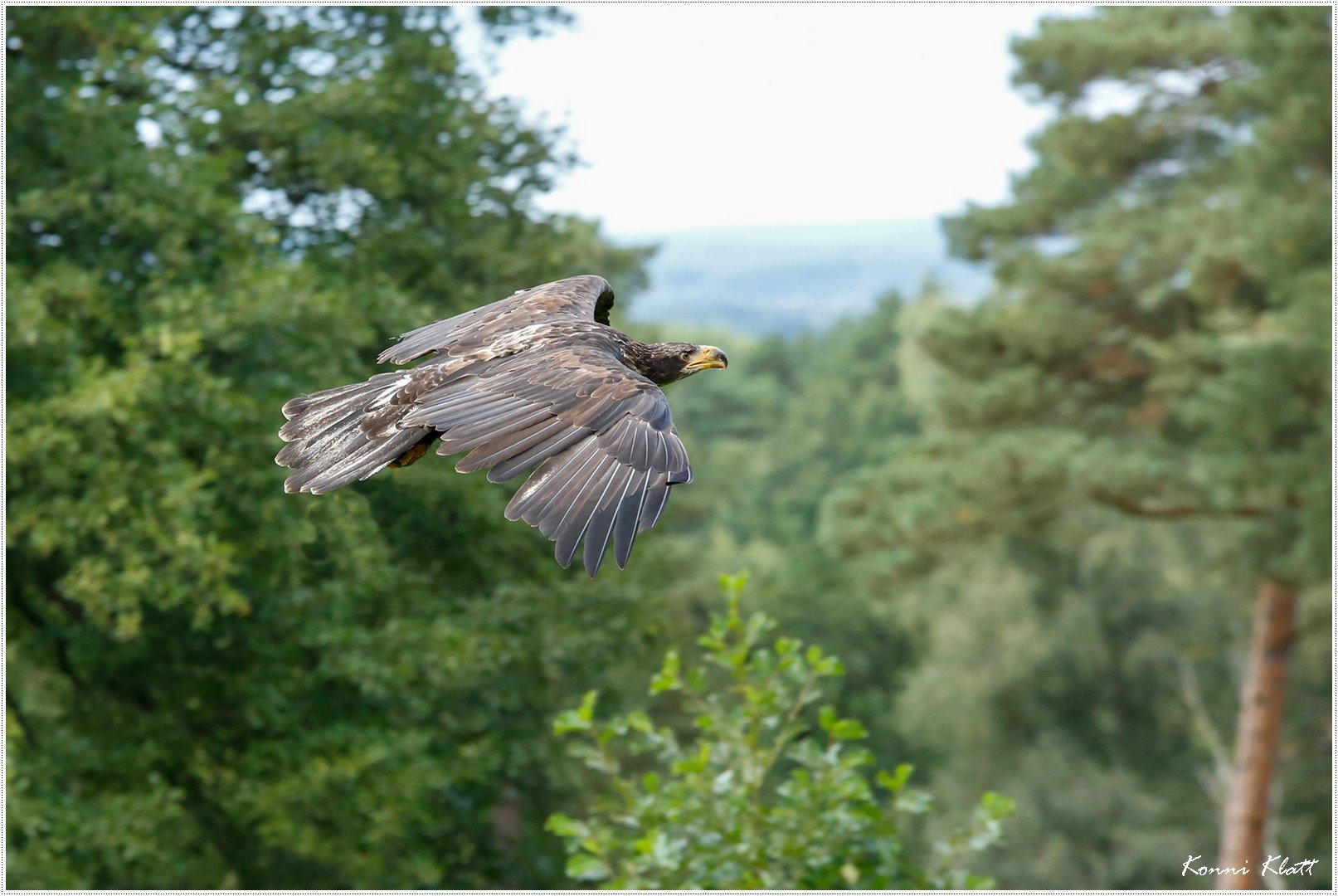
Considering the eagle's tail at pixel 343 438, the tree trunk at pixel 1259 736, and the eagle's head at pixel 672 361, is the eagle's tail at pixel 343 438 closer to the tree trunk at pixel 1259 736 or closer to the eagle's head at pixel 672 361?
the eagle's head at pixel 672 361

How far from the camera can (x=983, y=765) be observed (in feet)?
76.9

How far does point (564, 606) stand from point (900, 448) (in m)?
8.49

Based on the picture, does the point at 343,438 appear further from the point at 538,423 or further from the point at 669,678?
the point at 669,678

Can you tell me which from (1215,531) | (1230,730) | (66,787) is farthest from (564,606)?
(1230,730)

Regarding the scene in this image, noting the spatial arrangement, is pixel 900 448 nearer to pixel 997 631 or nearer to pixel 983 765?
pixel 997 631

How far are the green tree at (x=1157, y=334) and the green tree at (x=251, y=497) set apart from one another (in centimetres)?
641

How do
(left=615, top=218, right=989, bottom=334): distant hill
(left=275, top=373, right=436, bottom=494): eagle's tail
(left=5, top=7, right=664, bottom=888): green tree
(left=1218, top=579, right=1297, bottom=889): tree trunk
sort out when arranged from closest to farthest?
(left=275, top=373, right=436, bottom=494): eagle's tail < (left=5, top=7, right=664, bottom=888): green tree < (left=1218, top=579, right=1297, bottom=889): tree trunk < (left=615, top=218, right=989, bottom=334): distant hill

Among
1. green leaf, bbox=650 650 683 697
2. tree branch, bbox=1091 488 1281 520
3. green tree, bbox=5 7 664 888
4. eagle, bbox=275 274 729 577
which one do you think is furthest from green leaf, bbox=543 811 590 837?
tree branch, bbox=1091 488 1281 520

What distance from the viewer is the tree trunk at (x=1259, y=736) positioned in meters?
16.5

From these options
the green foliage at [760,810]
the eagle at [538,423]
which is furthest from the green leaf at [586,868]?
the eagle at [538,423]

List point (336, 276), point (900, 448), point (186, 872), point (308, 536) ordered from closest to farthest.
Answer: point (308, 536) < point (336, 276) < point (186, 872) < point (900, 448)

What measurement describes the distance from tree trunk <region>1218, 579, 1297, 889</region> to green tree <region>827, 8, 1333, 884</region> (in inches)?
1.1

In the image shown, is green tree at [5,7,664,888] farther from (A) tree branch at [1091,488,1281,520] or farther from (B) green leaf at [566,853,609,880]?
(A) tree branch at [1091,488,1281,520]

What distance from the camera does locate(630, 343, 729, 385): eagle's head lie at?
551 cm
